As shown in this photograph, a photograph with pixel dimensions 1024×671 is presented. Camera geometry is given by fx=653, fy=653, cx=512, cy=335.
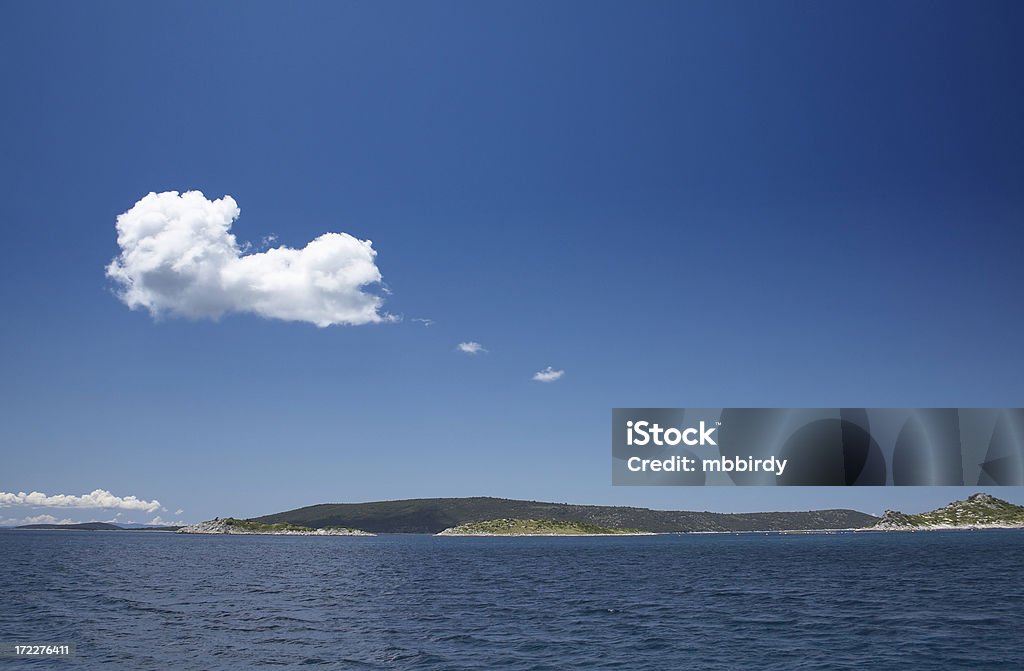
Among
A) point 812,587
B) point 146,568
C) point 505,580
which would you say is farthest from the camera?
point 146,568

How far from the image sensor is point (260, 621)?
49.4 metres

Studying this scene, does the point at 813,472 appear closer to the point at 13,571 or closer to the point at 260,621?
the point at 260,621

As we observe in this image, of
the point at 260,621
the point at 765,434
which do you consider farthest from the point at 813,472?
the point at 260,621

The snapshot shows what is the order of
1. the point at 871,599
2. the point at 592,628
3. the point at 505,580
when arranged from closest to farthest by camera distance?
the point at 592,628, the point at 871,599, the point at 505,580

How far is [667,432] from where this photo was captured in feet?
184

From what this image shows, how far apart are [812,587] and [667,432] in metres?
30.4

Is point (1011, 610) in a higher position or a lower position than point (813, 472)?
lower

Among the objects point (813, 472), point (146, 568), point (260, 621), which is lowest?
point (146, 568)

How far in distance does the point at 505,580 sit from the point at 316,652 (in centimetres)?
5263

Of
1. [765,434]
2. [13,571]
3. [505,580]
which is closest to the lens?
[765,434]

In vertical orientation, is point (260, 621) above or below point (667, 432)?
below

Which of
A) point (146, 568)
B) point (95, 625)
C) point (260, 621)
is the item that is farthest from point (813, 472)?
point (146, 568)

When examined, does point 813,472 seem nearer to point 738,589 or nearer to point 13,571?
Result: point 738,589

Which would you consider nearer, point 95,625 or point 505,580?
point 95,625
